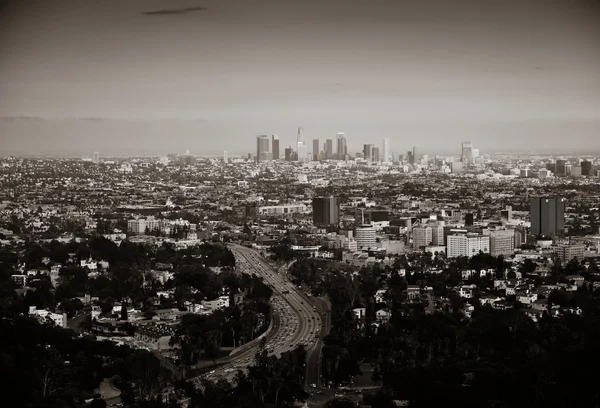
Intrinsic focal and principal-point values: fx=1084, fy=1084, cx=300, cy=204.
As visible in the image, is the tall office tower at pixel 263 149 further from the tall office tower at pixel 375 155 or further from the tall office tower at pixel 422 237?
the tall office tower at pixel 422 237

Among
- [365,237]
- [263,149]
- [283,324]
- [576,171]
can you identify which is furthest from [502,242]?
[263,149]

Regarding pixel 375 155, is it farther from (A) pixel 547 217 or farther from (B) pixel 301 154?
(A) pixel 547 217

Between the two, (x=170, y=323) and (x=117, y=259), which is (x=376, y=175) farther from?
(x=170, y=323)

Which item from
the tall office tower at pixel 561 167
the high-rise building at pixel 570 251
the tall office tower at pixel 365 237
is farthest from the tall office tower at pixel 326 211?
the tall office tower at pixel 561 167

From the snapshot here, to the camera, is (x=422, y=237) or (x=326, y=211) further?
(x=326, y=211)

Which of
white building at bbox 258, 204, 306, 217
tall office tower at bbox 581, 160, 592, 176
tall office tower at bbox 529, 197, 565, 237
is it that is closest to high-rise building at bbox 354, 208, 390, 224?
white building at bbox 258, 204, 306, 217

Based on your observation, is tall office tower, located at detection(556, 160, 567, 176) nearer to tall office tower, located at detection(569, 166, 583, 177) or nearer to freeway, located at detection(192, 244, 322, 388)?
tall office tower, located at detection(569, 166, 583, 177)
